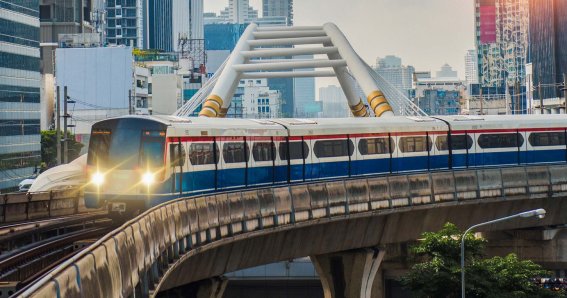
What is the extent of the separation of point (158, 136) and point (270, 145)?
9.01 meters

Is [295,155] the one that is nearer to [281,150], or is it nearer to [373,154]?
[281,150]

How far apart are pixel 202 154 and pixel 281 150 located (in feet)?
22.7

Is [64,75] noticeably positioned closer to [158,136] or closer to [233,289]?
[233,289]

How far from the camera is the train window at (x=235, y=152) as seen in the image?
44656 mm

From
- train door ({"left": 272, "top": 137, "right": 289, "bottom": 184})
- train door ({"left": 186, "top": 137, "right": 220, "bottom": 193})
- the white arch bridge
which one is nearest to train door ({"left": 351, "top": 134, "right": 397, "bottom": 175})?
train door ({"left": 272, "top": 137, "right": 289, "bottom": 184})

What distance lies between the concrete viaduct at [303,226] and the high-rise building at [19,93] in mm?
70301

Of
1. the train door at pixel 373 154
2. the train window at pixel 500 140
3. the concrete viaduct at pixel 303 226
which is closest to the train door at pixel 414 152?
the train door at pixel 373 154

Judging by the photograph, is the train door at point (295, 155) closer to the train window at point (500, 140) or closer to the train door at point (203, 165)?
the train door at point (203, 165)

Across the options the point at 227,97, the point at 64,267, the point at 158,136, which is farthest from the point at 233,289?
the point at 64,267

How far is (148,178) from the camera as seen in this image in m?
39.6

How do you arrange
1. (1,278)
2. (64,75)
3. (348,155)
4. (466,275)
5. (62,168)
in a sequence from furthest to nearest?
(64,75)
(62,168)
(348,155)
(466,275)
(1,278)

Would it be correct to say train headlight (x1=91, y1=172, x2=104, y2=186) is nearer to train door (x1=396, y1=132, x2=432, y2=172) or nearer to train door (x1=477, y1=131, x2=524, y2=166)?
train door (x1=396, y1=132, x2=432, y2=172)

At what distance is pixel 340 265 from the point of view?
167ft

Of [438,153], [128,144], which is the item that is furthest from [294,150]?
[128,144]
